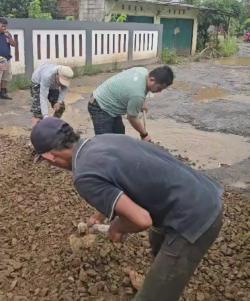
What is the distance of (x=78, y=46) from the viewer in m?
13.1

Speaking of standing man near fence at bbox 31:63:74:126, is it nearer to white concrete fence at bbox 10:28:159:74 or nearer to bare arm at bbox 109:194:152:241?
bare arm at bbox 109:194:152:241

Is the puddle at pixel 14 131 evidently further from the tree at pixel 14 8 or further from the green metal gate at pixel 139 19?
the green metal gate at pixel 139 19

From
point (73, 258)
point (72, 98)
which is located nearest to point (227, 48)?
point (72, 98)

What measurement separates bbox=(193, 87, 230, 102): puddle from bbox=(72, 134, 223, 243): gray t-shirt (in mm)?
8592

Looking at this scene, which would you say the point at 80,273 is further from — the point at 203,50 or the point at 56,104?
the point at 203,50

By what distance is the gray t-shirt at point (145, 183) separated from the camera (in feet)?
6.78

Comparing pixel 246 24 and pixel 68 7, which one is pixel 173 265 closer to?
pixel 68 7

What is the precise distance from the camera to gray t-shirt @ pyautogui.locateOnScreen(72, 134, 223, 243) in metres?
2.07

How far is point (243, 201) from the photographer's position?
484 centimetres

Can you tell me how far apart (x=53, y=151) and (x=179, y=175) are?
2.08 ft

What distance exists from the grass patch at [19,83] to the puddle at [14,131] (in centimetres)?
323

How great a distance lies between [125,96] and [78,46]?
9057 mm

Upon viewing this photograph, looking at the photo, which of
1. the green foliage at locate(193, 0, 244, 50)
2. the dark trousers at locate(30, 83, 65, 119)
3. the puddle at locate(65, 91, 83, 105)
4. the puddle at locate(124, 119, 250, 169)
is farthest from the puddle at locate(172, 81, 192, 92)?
the green foliage at locate(193, 0, 244, 50)

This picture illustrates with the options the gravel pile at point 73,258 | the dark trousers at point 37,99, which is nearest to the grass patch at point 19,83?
the dark trousers at point 37,99
